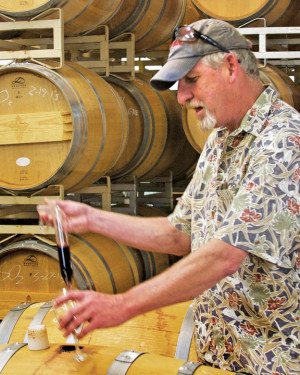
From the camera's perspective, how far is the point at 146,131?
5133mm

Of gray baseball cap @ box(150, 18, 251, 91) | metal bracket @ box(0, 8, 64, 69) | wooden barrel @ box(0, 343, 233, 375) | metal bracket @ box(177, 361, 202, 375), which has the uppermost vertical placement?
metal bracket @ box(0, 8, 64, 69)

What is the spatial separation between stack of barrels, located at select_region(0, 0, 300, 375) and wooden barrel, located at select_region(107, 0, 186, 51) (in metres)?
0.01

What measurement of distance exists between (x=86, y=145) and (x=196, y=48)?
2194mm

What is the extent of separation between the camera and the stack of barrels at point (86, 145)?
2.90 meters

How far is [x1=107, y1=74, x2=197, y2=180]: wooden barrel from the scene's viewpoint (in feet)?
16.8

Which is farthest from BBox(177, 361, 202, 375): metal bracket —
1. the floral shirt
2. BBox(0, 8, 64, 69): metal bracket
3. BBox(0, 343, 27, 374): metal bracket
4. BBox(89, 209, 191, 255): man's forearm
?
BBox(0, 8, 64, 69): metal bracket

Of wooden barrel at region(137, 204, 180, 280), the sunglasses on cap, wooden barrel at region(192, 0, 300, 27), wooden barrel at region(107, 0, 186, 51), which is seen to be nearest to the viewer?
the sunglasses on cap

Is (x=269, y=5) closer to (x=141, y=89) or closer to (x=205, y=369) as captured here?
(x=141, y=89)

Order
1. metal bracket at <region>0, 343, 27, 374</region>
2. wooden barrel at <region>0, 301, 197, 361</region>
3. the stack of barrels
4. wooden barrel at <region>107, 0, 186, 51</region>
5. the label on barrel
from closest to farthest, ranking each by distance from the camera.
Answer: metal bracket at <region>0, 343, 27, 374</region>, wooden barrel at <region>0, 301, 197, 361</region>, the stack of barrels, the label on barrel, wooden barrel at <region>107, 0, 186, 51</region>

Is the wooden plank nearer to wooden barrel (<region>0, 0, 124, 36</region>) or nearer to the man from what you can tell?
wooden barrel (<region>0, 0, 124, 36</region>)

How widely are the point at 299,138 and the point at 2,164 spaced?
2.69 m

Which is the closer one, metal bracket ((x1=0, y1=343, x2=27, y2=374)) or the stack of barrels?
metal bracket ((x1=0, y1=343, x2=27, y2=374))

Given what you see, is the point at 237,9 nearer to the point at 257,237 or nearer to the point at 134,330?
the point at 134,330

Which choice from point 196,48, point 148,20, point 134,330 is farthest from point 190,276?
point 148,20
